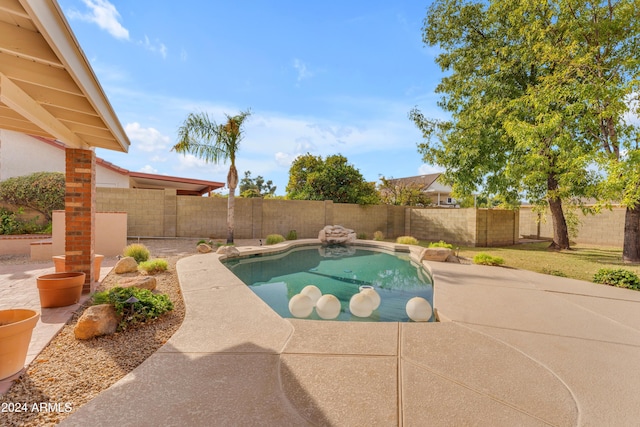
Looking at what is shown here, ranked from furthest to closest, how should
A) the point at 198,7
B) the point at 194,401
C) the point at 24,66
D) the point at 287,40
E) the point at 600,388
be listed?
the point at 287,40
the point at 198,7
the point at 24,66
the point at 600,388
the point at 194,401

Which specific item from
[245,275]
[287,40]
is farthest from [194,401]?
[287,40]

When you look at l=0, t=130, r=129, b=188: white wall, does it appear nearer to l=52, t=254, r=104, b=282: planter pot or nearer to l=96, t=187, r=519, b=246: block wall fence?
l=96, t=187, r=519, b=246: block wall fence

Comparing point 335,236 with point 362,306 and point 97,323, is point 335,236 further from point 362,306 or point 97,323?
point 97,323

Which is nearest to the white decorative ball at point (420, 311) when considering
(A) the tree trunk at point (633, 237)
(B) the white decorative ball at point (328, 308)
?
(B) the white decorative ball at point (328, 308)

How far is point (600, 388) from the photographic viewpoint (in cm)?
243

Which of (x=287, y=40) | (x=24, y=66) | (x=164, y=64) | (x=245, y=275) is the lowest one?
(x=245, y=275)

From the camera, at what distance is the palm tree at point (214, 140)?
458 inches

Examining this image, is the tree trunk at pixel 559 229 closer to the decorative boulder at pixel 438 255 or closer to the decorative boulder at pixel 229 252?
the decorative boulder at pixel 438 255

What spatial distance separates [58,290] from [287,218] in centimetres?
1111

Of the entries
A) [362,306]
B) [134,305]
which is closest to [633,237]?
[362,306]

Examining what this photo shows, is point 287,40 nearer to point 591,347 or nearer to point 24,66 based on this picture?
point 24,66

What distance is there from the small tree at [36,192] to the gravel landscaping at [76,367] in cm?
980

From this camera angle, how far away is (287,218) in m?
15.0

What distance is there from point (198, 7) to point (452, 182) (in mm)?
12317
